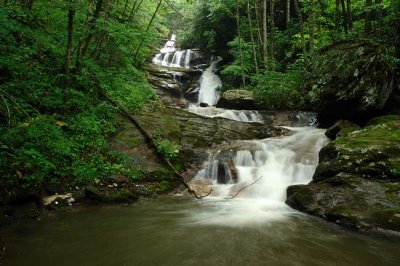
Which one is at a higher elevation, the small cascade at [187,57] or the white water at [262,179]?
the small cascade at [187,57]

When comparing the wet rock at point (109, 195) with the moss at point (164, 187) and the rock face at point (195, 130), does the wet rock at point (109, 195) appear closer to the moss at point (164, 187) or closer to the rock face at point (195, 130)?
the moss at point (164, 187)

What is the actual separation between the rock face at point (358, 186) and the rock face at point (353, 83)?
3.10 meters

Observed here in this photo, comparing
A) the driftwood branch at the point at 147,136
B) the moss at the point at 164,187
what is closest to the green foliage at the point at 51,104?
the driftwood branch at the point at 147,136

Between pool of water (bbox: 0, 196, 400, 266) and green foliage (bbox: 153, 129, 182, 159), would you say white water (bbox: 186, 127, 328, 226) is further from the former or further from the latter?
green foliage (bbox: 153, 129, 182, 159)

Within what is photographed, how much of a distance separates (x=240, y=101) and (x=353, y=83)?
18.9ft

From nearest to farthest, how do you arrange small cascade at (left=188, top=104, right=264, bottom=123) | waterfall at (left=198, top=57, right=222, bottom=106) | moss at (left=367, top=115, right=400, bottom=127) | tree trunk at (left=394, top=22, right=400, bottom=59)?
moss at (left=367, top=115, right=400, bottom=127) < tree trunk at (left=394, top=22, right=400, bottom=59) < small cascade at (left=188, top=104, right=264, bottom=123) < waterfall at (left=198, top=57, right=222, bottom=106)

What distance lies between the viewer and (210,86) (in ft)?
70.1

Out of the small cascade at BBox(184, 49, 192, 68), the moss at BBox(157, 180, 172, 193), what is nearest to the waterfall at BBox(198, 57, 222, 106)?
the small cascade at BBox(184, 49, 192, 68)

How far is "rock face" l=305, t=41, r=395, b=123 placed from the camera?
1023 cm

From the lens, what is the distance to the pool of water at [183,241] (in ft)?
13.2

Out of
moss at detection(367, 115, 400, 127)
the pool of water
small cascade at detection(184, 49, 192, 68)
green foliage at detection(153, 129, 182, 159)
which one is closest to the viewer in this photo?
the pool of water

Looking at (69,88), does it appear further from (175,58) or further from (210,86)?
(175,58)

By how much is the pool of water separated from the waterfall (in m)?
14.5

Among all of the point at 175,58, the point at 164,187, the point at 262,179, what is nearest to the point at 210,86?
the point at 175,58
